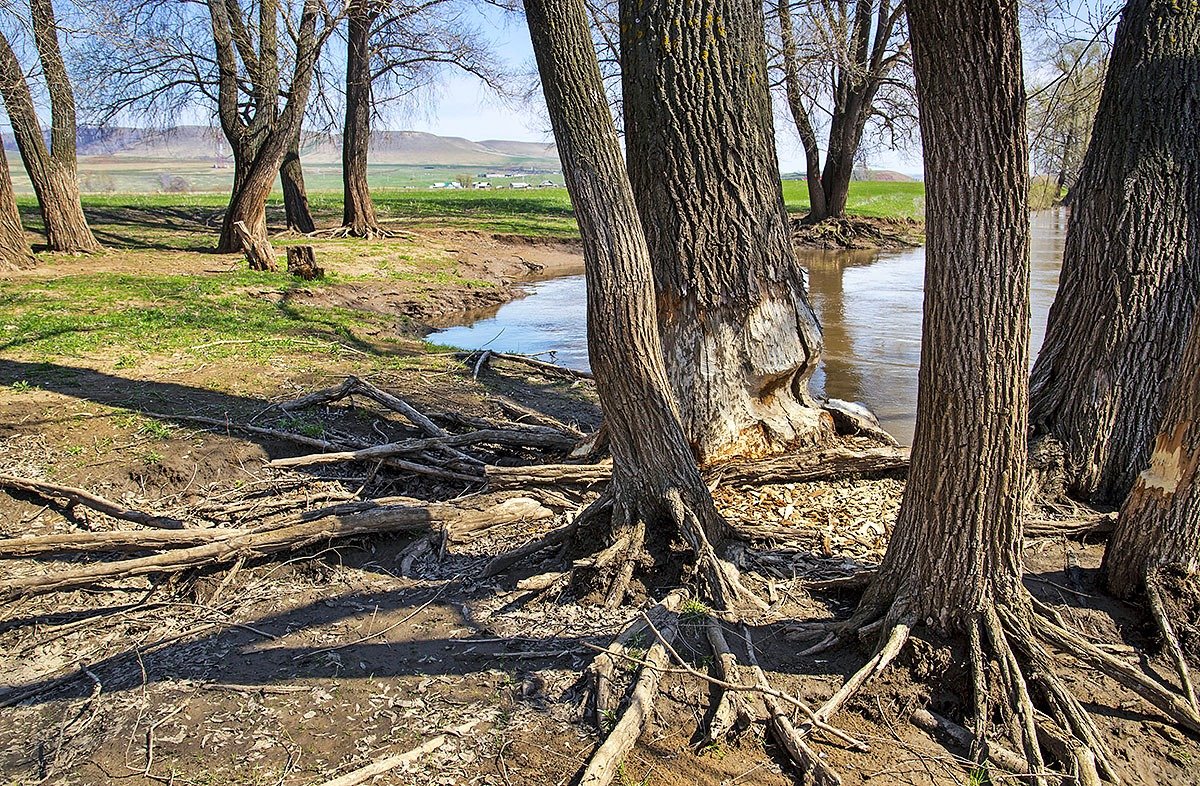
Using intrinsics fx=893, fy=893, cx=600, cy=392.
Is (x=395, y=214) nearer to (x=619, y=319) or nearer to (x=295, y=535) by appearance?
(x=295, y=535)

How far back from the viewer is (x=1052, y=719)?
140 inches

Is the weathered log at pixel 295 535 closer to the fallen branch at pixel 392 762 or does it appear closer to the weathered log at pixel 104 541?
the weathered log at pixel 104 541

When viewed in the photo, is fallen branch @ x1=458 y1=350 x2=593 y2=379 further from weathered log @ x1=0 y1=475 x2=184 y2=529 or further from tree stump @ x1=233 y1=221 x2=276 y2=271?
tree stump @ x1=233 y1=221 x2=276 y2=271

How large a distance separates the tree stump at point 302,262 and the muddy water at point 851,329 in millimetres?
2565

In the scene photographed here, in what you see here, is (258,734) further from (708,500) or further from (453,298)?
(453,298)

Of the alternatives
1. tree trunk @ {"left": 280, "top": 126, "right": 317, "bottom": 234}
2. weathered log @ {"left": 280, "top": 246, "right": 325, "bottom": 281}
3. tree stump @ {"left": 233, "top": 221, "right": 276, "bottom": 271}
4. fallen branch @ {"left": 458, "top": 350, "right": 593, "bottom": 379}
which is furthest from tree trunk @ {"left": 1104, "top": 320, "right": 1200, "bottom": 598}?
tree trunk @ {"left": 280, "top": 126, "right": 317, "bottom": 234}

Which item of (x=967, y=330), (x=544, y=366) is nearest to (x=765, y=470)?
(x=967, y=330)

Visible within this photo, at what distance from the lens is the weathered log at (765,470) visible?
19.0ft

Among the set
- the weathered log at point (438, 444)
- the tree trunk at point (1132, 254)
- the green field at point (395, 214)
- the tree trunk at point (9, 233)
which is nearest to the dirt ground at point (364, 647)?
the weathered log at point (438, 444)

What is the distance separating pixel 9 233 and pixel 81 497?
1039 cm

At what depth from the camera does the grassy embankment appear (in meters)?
8.85

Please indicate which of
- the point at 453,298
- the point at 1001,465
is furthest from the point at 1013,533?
the point at 453,298

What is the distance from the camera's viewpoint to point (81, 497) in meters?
5.65

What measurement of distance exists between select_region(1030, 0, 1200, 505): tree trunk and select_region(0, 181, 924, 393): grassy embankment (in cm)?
610
